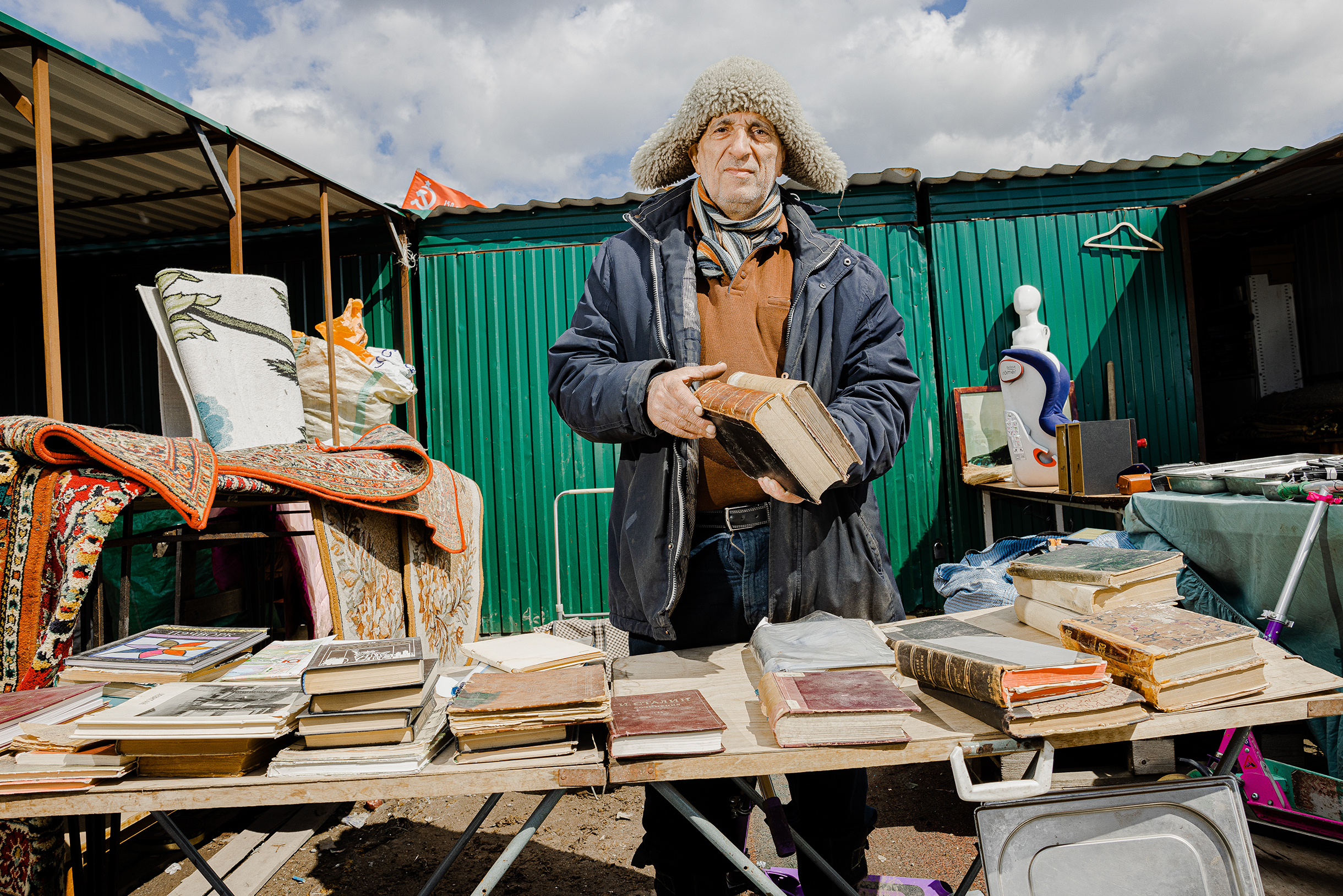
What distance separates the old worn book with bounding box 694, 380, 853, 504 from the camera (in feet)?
4.40

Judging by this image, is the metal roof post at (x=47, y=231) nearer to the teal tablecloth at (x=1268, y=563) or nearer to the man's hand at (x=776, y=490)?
the man's hand at (x=776, y=490)

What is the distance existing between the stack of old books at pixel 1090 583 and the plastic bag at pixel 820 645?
43cm

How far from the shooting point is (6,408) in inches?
259

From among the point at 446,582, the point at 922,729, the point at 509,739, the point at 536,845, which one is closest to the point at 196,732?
the point at 509,739

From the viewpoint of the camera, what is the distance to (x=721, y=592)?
1.89m

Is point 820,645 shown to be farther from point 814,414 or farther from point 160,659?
point 160,659

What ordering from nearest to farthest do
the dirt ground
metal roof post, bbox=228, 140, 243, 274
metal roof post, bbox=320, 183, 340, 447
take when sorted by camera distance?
the dirt ground < metal roof post, bbox=228, 140, 243, 274 < metal roof post, bbox=320, 183, 340, 447

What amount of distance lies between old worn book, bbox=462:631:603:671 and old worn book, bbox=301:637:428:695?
0.83ft

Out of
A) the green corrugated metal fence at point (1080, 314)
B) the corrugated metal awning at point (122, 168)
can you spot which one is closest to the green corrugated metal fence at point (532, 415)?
the green corrugated metal fence at point (1080, 314)

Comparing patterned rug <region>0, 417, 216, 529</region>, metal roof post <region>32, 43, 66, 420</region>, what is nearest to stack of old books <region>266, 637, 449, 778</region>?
patterned rug <region>0, 417, 216, 529</region>

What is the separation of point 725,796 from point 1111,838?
0.86m

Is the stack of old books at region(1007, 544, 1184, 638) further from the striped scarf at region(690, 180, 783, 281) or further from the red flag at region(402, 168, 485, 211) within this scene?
the red flag at region(402, 168, 485, 211)

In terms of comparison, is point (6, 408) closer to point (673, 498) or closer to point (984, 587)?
point (673, 498)

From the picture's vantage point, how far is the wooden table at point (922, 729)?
4.05 feet
